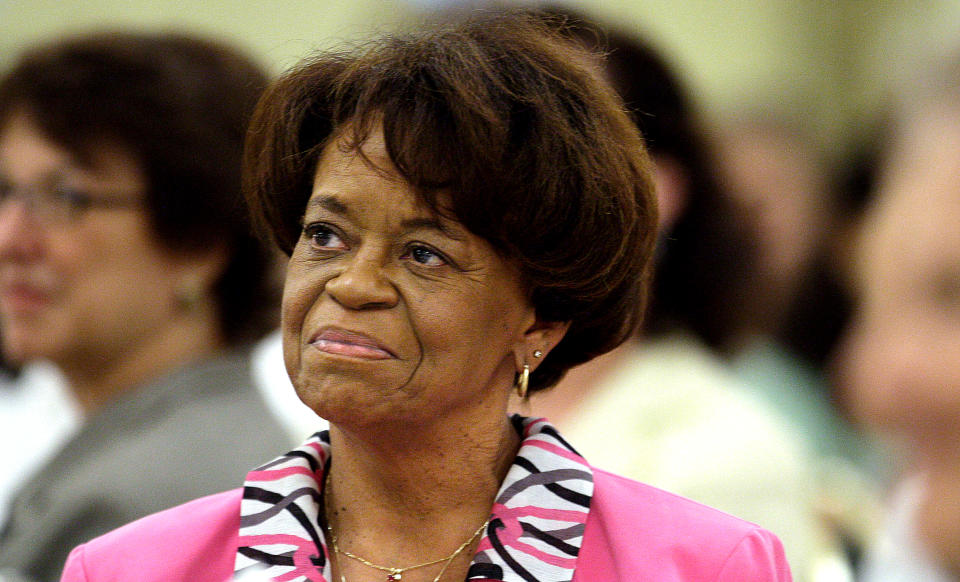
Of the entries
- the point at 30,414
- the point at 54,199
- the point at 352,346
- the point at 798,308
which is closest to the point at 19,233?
the point at 54,199

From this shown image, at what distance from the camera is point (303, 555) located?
2043mm

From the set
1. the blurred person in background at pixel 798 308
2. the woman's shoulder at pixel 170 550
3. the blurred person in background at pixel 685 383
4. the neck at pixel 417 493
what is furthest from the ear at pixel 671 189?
the woman's shoulder at pixel 170 550

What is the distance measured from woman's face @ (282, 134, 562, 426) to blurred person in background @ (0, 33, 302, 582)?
1.51 m

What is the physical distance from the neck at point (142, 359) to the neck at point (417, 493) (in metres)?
1.76

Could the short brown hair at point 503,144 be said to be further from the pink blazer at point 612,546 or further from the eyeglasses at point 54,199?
the eyeglasses at point 54,199

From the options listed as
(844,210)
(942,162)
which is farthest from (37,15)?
(942,162)

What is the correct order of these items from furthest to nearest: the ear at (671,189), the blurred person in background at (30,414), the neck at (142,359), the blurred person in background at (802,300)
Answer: the blurred person in background at (802,300) → the blurred person in background at (30,414) → the ear at (671,189) → the neck at (142,359)

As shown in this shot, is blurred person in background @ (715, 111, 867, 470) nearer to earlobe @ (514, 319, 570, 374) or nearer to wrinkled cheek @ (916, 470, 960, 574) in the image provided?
wrinkled cheek @ (916, 470, 960, 574)

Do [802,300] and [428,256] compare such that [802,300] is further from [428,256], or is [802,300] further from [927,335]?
[428,256]

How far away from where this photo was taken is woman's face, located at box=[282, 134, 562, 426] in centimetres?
192

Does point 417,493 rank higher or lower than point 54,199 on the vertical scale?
higher

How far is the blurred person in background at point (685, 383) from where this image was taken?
3.31 meters

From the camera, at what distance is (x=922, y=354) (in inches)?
113

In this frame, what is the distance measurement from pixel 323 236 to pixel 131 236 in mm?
1824
